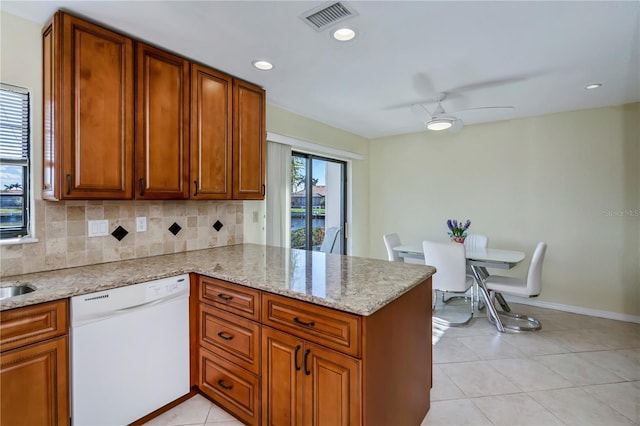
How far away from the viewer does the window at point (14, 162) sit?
1.85 meters

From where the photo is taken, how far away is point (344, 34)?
2041 mm

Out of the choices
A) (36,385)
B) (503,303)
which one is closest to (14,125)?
(36,385)

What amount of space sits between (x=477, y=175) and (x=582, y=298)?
6.39ft

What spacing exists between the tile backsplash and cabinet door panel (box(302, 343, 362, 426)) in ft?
5.42

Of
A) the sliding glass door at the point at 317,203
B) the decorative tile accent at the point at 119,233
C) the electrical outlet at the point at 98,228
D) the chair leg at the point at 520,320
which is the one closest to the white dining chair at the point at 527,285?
the chair leg at the point at 520,320

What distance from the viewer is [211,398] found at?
83.7 inches

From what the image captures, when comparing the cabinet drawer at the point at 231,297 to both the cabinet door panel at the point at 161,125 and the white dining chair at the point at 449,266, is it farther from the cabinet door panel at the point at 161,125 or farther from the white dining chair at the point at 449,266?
the white dining chair at the point at 449,266

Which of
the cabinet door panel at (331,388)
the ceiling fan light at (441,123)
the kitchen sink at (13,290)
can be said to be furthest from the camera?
the ceiling fan light at (441,123)

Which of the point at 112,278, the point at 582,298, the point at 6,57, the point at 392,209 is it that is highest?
the point at 6,57

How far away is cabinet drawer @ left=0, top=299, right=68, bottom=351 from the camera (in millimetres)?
1390

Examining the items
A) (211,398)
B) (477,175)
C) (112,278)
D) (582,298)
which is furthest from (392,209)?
(112,278)

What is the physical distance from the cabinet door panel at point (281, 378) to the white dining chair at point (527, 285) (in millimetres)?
2693

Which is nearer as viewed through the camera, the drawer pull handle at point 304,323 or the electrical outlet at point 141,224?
the drawer pull handle at point 304,323

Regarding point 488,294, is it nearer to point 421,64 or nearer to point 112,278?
point 421,64
